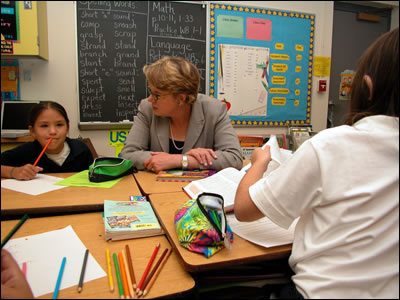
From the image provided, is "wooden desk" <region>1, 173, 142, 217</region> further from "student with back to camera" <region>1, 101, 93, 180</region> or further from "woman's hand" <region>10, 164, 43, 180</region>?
"student with back to camera" <region>1, 101, 93, 180</region>

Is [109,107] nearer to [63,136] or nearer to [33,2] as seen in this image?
[63,136]

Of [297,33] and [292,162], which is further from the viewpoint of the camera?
[297,33]

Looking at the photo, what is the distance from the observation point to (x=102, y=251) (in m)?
0.65

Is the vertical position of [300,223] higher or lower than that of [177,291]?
higher

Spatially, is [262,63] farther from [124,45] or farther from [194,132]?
[194,132]

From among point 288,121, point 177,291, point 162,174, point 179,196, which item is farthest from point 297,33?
point 177,291

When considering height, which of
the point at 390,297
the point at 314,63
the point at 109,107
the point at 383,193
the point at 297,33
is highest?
the point at 297,33

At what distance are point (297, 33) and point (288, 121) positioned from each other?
3.17 ft

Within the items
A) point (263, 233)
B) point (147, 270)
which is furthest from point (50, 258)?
point (263, 233)

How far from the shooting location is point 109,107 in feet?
8.34

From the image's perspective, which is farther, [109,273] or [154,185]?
[154,185]

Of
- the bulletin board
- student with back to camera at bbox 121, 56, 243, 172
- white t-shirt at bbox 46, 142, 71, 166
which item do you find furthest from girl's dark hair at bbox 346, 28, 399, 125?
the bulletin board

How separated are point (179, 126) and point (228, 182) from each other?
644 mm

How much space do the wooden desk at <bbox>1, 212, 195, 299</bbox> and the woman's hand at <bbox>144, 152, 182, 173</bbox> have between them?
48 centimetres
